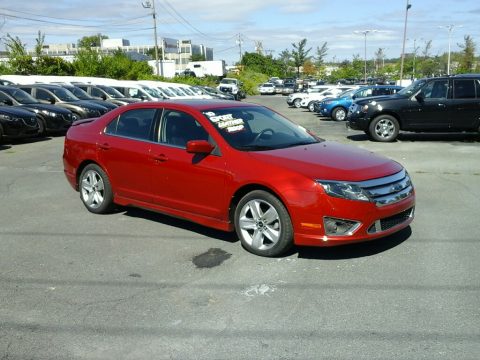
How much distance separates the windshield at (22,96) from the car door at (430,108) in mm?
12119

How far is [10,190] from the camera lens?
29.0ft

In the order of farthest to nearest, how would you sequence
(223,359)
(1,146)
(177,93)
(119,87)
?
(177,93) < (119,87) < (1,146) < (223,359)

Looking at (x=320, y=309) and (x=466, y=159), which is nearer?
(x=320, y=309)

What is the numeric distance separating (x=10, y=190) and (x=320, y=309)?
6.66m

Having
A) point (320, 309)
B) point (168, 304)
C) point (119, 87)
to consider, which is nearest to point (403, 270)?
point (320, 309)

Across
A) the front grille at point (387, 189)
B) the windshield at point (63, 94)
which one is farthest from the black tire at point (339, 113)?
the front grille at point (387, 189)

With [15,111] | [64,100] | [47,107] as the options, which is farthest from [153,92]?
[15,111]

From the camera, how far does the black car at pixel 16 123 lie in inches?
574

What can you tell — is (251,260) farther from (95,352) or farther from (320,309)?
(95,352)

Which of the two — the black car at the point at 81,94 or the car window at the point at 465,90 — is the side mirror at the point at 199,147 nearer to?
the car window at the point at 465,90

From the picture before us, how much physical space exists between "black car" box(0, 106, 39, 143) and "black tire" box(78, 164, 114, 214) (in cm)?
865

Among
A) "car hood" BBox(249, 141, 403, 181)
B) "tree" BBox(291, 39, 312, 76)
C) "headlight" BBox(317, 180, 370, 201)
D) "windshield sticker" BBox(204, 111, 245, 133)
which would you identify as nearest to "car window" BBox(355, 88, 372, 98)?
"car hood" BBox(249, 141, 403, 181)

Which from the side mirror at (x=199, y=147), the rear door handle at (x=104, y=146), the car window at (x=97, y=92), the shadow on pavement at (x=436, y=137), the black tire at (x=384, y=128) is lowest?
the shadow on pavement at (x=436, y=137)

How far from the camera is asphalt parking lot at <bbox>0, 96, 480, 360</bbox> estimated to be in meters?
3.50
